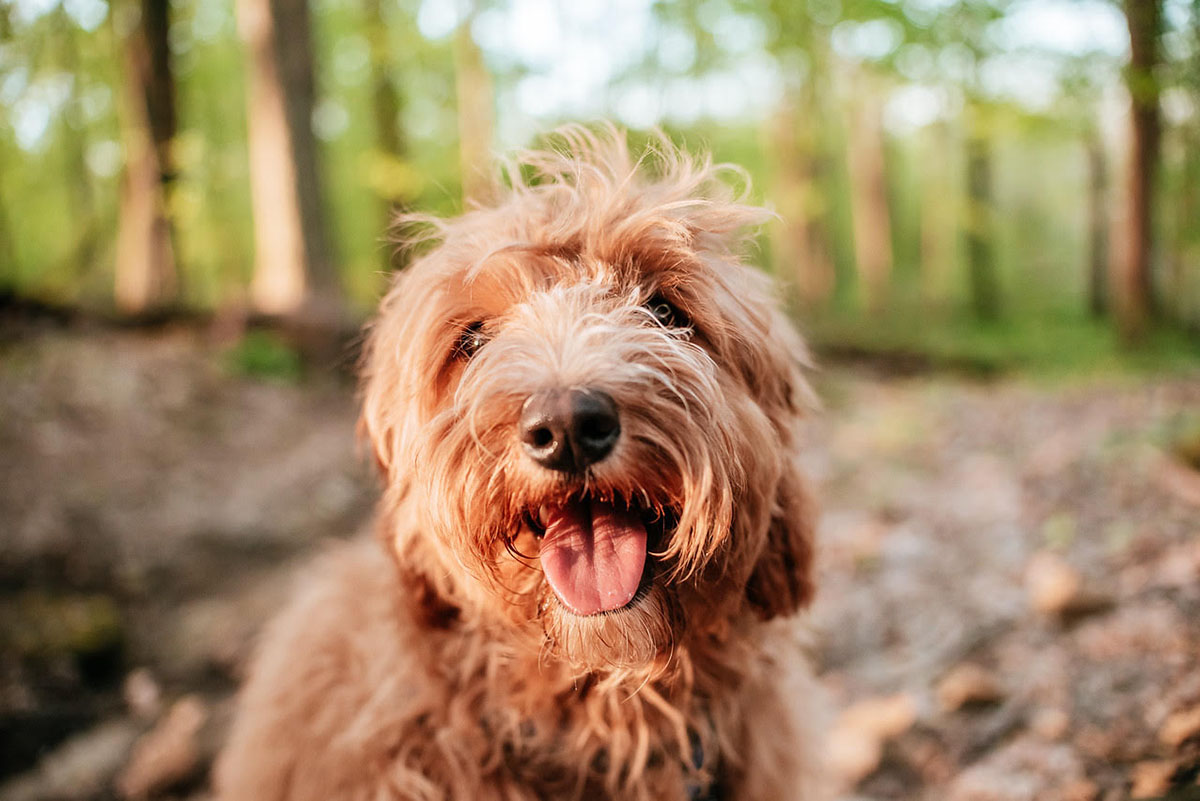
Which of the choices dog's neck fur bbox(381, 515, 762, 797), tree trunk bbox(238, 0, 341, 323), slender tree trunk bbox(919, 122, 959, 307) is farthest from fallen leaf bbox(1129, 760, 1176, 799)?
slender tree trunk bbox(919, 122, 959, 307)

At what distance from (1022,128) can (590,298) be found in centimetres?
1430

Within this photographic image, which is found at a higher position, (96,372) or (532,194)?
(532,194)

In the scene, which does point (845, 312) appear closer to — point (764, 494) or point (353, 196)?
point (353, 196)

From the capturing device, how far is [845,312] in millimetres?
20922

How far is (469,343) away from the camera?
2166 millimetres

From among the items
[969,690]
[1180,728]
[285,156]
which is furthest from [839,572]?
[285,156]

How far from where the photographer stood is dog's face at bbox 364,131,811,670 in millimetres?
1776

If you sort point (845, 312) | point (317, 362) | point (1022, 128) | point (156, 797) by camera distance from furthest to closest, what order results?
point (845, 312), point (1022, 128), point (317, 362), point (156, 797)

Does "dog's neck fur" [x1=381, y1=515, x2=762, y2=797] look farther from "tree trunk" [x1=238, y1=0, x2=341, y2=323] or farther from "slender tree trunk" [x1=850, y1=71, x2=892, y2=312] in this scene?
"slender tree trunk" [x1=850, y1=71, x2=892, y2=312]

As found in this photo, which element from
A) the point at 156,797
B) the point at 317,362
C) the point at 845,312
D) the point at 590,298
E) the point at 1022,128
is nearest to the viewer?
the point at 590,298

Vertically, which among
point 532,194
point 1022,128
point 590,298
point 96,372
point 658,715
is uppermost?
point 1022,128

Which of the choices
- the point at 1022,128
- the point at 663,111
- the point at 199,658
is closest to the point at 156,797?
the point at 199,658

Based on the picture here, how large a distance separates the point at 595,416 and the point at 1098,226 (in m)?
25.6

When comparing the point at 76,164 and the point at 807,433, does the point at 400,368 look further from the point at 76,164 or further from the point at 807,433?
the point at 76,164
